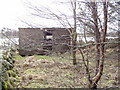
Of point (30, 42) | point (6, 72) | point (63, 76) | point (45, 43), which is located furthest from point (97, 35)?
point (6, 72)

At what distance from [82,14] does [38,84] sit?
2574mm

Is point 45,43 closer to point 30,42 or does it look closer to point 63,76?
point 30,42

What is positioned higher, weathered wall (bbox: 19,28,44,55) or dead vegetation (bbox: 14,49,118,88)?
weathered wall (bbox: 19,28,44,55)

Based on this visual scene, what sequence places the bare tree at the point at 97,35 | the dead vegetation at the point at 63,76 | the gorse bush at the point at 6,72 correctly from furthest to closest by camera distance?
the gorse bush at the point at 6,72 < the dead vegetation at the point at 63,76 < the bare tree at the point at 97,35

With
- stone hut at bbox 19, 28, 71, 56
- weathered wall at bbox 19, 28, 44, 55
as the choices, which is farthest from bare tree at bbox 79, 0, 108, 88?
weathered wall at bbox 19, 28, 44, 55

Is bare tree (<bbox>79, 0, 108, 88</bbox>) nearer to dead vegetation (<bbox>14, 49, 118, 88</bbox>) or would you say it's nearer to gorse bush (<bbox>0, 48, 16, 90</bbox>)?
dead vegetation (<bbox>14, 49, 118, 88</bbox>)

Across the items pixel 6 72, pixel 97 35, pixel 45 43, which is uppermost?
pixel 97 35

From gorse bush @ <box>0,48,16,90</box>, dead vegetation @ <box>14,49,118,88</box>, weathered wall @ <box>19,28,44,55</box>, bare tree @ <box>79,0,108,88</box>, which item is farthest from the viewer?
gorse bush @ <box>0,48,16,90</box>

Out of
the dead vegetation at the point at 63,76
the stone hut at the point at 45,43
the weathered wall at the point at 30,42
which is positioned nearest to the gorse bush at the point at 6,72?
the dead vegetation at the point at 63,76

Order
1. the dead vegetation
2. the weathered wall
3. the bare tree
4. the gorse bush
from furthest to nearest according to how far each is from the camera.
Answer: the gorse bush
the dead vegetation
the bare tree
the weathered wall

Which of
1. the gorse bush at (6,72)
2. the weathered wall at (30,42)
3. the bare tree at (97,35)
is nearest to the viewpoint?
the weathered wall at (30,42)

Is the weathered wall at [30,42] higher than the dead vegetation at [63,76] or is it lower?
higher

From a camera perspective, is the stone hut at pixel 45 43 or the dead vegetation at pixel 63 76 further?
the dead vegetation at pixel 63 76

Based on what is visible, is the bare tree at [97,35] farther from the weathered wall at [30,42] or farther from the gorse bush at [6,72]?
the gorse bush at [6,72]
